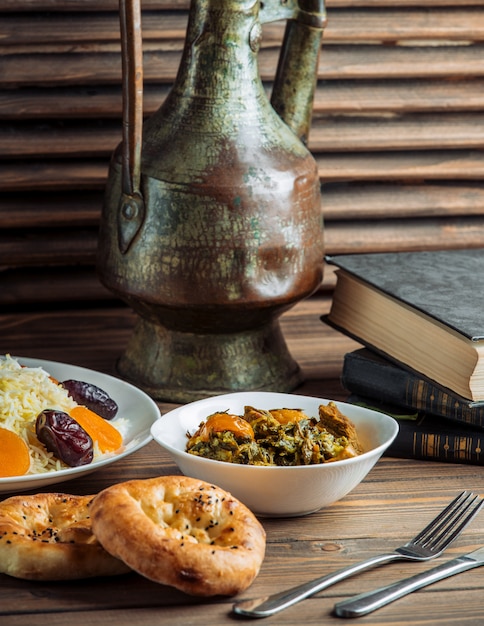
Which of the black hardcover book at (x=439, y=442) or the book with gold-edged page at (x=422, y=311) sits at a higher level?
the book with gold-edged page at (x=422, y=311)

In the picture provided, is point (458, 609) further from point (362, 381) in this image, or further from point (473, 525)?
point (362, 381)

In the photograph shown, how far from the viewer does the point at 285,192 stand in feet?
3.57

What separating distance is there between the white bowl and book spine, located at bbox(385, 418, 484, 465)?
3.6 inches

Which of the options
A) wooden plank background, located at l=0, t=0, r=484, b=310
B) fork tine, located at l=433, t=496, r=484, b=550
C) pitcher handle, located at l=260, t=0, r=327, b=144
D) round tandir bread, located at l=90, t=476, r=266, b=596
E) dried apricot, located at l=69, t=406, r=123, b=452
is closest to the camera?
round tandir bread, located at l=90, t=476, r=266, b=596

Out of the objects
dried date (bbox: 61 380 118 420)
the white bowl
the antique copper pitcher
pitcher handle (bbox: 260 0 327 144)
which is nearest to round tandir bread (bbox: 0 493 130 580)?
the white bowl

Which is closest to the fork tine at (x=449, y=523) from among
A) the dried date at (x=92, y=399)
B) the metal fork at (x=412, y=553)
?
the metal fork at (x=412, y=553)

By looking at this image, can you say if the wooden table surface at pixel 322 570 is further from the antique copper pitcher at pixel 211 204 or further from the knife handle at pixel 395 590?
the antique copper pitcher at pixel 211 204

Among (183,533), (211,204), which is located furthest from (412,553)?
(211,204)

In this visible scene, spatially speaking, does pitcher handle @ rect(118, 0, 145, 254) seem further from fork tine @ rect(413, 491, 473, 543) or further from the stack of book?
fork tine @ rect(413, 491, 473, 543)

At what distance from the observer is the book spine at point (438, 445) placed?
1.01 m

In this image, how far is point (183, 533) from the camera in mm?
759

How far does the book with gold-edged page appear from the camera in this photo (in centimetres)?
100

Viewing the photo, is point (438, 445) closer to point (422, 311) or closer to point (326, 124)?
point (422, 311)

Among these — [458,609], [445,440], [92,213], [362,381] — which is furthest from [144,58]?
[458,609]
